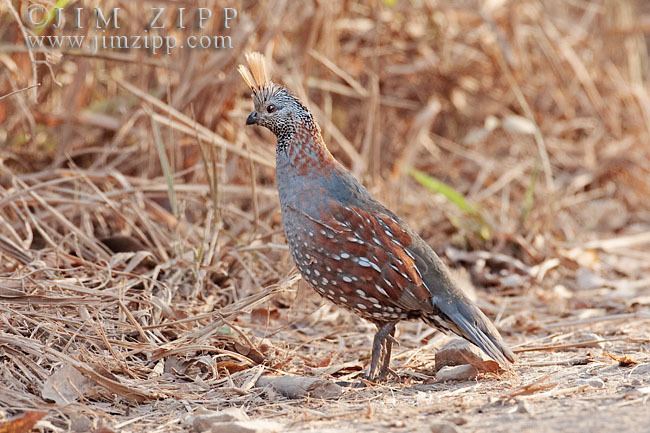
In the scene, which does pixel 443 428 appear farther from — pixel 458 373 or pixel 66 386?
pixel 66 386

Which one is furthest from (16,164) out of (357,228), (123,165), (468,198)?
(468,198)

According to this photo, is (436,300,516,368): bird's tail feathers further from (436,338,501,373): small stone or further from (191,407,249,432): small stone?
(191,407,249,432): small stone

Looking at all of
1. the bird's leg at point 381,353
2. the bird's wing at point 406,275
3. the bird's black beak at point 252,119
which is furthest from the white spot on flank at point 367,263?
the bird's black beak at point 252,119

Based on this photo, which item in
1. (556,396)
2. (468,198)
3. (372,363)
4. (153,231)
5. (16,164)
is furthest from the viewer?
(468,198)

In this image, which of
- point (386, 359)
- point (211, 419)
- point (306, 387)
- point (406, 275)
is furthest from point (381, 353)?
point (211, 419)

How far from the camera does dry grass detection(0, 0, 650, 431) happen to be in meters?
4.29

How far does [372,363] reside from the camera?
188 inches

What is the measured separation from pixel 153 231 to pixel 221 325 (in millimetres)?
1352

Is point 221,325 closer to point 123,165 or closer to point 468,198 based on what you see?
point 123,165

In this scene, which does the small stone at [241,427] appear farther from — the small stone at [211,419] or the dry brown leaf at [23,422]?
the dry brown leaf at [23,422]

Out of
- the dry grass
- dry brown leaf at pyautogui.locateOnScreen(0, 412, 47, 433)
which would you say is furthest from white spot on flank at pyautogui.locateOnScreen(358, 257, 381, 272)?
dry brown leaf at pyautogui.locateOnScreen(0, 412, 47, 433)

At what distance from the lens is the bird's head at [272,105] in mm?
5078

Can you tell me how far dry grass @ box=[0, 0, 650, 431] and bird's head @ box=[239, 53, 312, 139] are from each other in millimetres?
696

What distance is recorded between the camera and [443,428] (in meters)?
3.44
